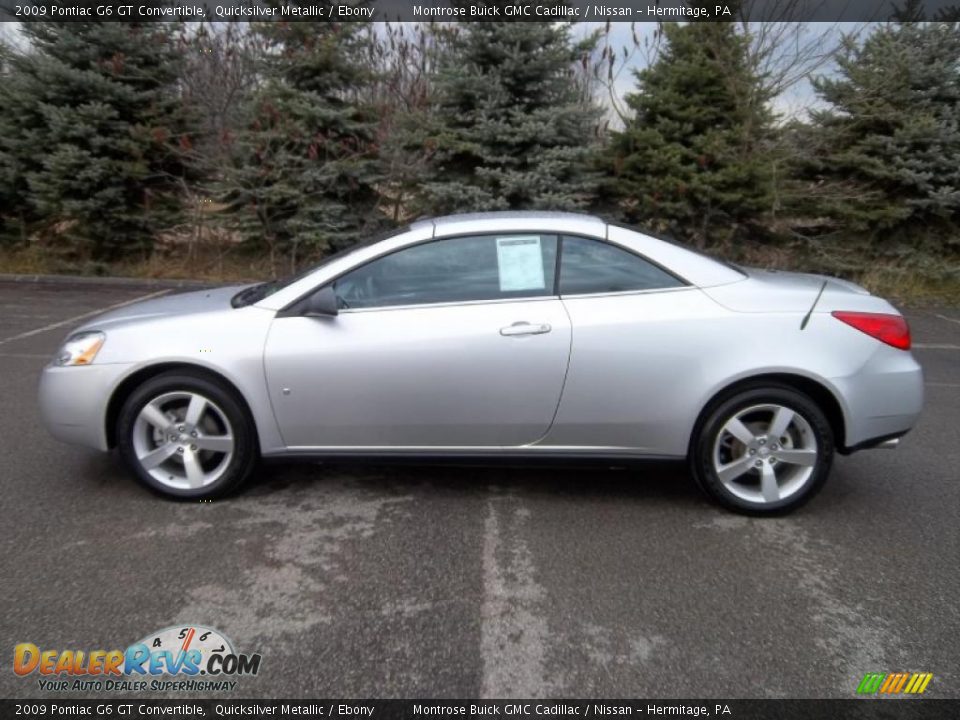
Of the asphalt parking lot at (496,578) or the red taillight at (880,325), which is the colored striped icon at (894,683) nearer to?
the asphalt parking lot at (496,578)

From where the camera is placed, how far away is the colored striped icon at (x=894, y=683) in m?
2.52

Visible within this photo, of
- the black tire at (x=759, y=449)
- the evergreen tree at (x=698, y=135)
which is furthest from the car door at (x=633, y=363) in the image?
the evergreen tree at (x=698, y=135)

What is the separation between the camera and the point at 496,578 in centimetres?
320

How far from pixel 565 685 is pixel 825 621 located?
3.69 feet

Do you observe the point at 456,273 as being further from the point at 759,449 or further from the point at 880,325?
the point at 880,325

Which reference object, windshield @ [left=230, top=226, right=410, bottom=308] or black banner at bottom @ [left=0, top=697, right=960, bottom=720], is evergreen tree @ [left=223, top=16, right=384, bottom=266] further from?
black banner at bottom @ [left=0, top=697, right=960, bottom=720]

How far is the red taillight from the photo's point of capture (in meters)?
3.71

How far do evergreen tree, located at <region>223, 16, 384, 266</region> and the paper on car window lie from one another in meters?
8.12

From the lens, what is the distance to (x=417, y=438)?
379 cm

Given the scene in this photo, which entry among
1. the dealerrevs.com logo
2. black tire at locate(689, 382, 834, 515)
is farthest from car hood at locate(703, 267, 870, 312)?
the dealerrevs.com logo

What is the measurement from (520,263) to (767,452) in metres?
1.55

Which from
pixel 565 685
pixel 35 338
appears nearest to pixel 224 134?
pixel 35 338

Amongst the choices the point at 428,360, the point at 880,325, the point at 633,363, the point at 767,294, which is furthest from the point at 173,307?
the point at 880,325

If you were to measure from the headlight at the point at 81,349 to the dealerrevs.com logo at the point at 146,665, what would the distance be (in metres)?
1.60
